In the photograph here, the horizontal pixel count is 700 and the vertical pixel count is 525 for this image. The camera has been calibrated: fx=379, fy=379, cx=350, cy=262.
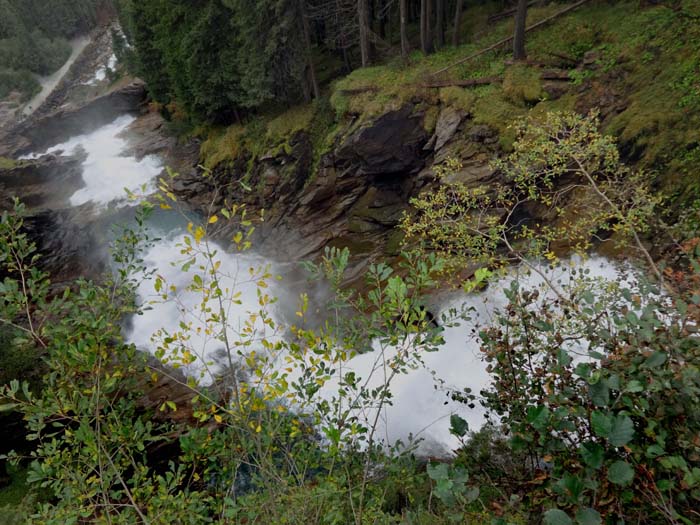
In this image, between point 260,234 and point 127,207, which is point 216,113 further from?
point 260,234

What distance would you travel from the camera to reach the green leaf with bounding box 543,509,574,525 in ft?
4.53

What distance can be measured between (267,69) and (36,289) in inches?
718

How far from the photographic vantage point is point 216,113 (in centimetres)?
2209

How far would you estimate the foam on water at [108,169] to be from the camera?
22125 millimetres

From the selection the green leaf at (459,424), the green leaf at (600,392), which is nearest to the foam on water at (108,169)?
the green leaf at (459,424)

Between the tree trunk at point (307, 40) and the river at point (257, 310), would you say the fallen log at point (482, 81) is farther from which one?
the river at point (257, 310)

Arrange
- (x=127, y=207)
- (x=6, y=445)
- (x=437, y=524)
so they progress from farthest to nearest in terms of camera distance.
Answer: (x=127, y=207) < (x=6, y=445) < (x=437, y=524)

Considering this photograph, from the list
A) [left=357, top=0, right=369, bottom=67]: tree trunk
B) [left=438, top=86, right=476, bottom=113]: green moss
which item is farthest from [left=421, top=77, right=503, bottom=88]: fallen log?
[left=357, top=0, right=369, bottom=67]: tree trunk

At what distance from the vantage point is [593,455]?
1.52 m

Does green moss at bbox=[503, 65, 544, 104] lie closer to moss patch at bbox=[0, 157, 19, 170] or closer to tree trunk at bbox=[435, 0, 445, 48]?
tree trunk at bbox=[435, 0, 445, 48]

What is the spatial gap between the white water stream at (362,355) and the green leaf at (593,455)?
1.03 metres

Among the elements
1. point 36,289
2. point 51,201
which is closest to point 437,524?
point 36,289

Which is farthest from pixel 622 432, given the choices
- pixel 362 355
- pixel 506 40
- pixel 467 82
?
pixel 506 40

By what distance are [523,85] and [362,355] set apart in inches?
405
